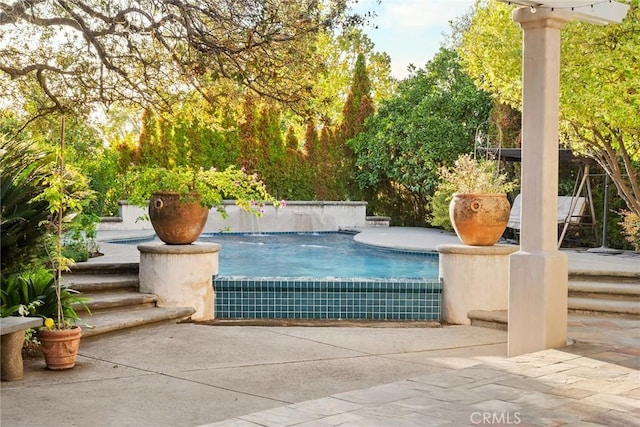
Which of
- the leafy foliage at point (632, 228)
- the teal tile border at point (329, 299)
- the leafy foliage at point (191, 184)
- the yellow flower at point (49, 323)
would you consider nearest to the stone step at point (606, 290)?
the teal tile border at point (329, 299)

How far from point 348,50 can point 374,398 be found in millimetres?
24556

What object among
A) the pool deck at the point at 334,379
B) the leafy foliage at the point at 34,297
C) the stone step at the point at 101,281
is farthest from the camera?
the stone step at the point at 101,281

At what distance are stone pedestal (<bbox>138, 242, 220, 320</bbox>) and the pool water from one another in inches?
A: 85.2

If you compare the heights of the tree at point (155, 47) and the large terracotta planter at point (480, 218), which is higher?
the tree at point (155, 47)

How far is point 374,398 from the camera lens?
3.77m

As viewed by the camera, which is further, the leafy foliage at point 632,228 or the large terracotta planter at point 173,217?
the leafy foliage at point 632,228

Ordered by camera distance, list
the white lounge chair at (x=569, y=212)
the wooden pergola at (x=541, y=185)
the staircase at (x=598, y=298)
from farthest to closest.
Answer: the white lounge chair at (x=569, y=212), the staircase at (x=598, y=298), the wooden pergola at (x=541, y=185)

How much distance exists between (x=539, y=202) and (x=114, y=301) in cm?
380

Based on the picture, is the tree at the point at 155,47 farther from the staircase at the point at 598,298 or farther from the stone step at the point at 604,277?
the stone step at the point at 604,277

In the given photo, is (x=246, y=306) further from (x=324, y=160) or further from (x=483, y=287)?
(x=324, y=160)

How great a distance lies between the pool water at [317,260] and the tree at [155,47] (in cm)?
269

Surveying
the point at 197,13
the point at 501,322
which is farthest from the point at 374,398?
the point at 197,13

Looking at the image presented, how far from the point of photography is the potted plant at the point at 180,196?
7.12 metres

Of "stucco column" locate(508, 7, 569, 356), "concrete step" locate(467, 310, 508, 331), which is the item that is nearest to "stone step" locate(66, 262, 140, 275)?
"concrete step" locate(467, 310, 508, 331)
